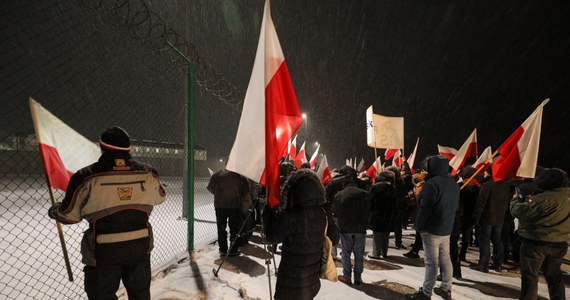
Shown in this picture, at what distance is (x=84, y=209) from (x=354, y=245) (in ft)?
12.2

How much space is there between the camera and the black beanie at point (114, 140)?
2.42 m

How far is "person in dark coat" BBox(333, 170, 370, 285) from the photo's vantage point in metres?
4.58

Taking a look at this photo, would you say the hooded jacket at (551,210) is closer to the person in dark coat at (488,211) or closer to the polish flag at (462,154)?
the person in dark coat at (488,211)

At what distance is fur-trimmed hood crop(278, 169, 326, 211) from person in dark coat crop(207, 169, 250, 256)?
10.7 ft

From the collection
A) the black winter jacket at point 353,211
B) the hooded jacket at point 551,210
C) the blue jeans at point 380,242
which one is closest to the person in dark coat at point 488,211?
the blue jeans at point 380,242

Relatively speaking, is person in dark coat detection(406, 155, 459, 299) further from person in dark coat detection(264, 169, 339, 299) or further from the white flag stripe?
the white flag stripe

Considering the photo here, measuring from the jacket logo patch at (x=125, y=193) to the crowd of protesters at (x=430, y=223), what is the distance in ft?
3.82

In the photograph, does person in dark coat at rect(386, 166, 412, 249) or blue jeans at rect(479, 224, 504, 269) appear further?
person in dark coat at rect(386, 166, 412, 249)

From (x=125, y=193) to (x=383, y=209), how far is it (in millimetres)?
4913

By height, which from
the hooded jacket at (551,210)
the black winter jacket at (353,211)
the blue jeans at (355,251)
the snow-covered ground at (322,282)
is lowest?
the snow-covered ground at (322,282)

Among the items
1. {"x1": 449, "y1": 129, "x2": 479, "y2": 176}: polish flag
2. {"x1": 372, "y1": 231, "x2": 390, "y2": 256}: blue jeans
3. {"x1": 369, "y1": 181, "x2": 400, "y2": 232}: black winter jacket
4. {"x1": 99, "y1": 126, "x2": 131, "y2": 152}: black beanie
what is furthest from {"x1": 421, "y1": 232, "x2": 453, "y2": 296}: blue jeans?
{"x1": 99, "y1": 126, "x2": 131, "y2": 152}: black beanie

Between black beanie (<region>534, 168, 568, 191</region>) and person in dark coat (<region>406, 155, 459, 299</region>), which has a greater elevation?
black beanie (<region>534, 168, 568, 191</region>)

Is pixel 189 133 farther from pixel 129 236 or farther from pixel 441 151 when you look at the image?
pixel 441 151

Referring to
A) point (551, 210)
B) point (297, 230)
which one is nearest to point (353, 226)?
point (297, 230)
